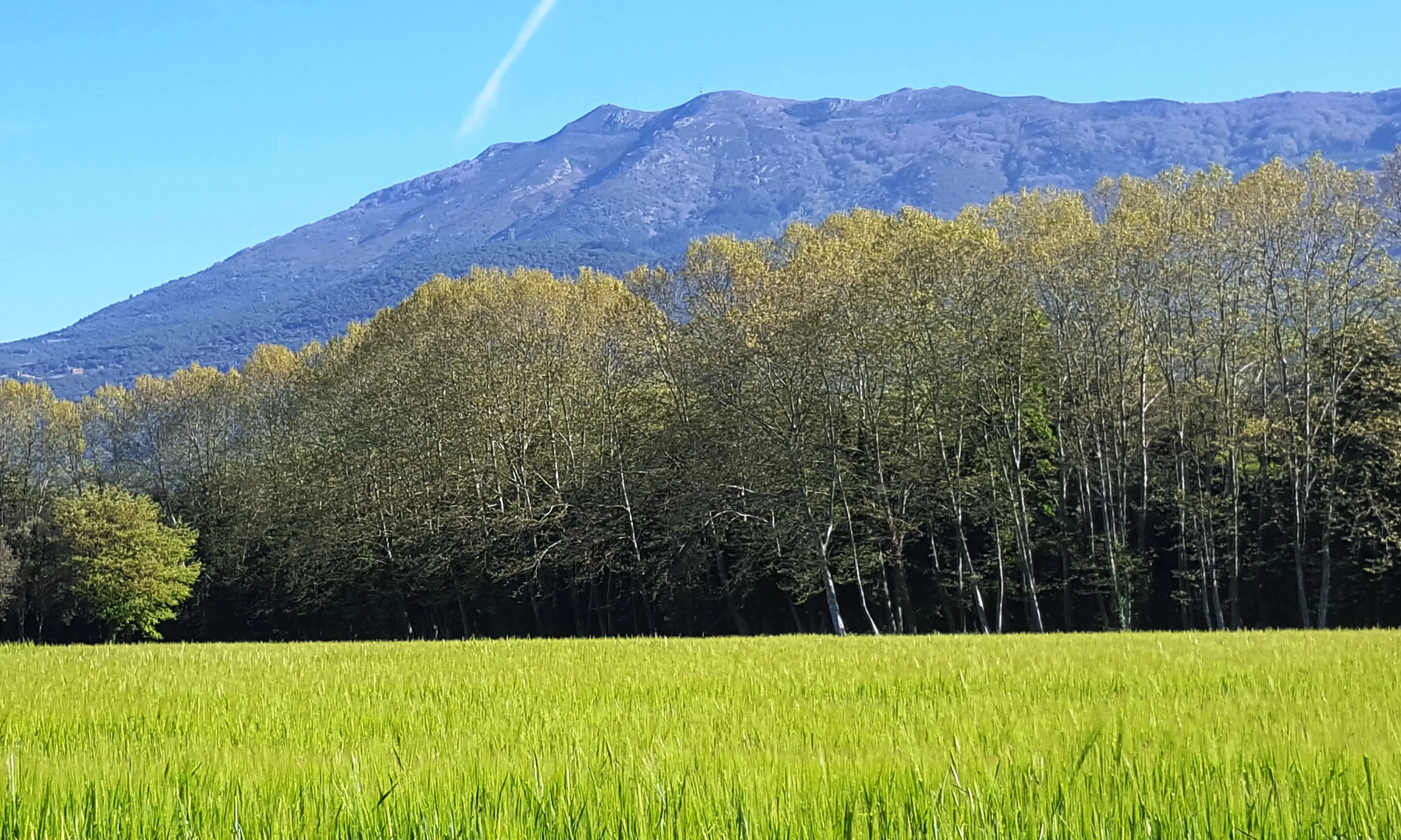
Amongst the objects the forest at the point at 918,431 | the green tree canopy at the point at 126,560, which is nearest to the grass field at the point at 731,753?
the forest at the point at 918,431

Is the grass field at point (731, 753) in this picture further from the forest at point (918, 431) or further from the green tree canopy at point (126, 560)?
the green tree canopy at point (126, 560)

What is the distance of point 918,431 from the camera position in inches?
1565

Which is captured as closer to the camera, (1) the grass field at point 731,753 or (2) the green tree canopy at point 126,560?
(1) the grass field at point 731,753

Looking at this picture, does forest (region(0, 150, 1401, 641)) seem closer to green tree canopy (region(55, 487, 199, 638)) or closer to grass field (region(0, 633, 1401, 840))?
green tree canopy (region(55, 487, 199, 638))

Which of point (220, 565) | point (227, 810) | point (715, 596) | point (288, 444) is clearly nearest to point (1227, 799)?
point (227, 810)

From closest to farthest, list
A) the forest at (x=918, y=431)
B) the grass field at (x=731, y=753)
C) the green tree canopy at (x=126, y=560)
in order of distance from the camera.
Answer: the grass field at (x=731, y=753) → the forest at (x=918, y=431) → the green tree canopy at (x=126, y=560)

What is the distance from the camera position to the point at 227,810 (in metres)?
4.19

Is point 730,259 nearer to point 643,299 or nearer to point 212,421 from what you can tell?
point 643,299

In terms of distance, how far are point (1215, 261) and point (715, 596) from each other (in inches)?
855

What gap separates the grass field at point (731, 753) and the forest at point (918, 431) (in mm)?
24295

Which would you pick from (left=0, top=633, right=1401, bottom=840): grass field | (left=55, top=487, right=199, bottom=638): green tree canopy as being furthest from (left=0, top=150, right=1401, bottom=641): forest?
(left=0, top=633, right=1401, bottom=840): grass field

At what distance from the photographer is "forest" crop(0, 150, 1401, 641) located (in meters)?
35.7

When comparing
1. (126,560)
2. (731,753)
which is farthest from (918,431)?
(126,560)

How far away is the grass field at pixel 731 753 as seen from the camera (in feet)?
12.3
